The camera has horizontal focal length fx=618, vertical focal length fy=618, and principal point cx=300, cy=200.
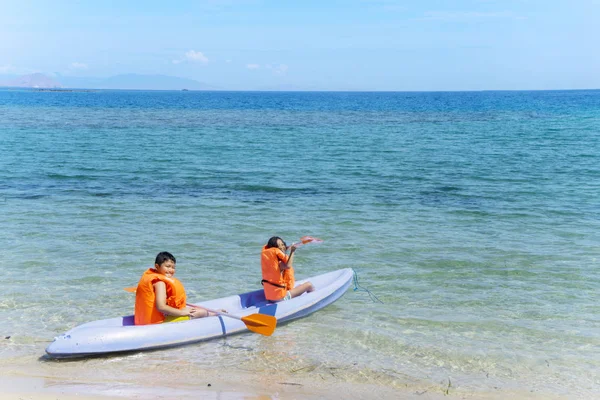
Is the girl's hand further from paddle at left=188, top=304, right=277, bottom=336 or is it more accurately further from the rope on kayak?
the rope on kayak

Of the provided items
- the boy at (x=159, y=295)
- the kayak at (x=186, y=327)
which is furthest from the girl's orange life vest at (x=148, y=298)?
the kayak at (x=186, y=327)

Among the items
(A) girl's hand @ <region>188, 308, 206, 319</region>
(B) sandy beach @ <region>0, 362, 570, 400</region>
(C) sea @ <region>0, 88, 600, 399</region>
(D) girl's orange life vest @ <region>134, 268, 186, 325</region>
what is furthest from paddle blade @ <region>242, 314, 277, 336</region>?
(B) sandy beach @ <region>0, 362, 570, 400</region>

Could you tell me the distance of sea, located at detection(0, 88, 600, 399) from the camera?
657 cm

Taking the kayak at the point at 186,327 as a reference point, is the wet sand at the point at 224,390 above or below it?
below

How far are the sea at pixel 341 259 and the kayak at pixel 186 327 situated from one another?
0.44 ft

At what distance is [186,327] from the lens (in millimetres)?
7160

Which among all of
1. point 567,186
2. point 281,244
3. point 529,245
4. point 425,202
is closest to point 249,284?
point 281,244

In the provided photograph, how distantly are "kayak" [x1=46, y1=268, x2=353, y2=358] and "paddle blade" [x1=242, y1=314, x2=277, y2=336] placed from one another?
170mm

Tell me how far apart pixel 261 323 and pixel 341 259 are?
3607 millimetres

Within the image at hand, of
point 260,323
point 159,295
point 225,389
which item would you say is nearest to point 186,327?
point 159,295

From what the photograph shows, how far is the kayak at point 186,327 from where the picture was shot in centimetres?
662

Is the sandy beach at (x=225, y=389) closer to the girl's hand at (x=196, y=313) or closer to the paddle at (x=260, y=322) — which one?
the paddle at (x=260, y=322)

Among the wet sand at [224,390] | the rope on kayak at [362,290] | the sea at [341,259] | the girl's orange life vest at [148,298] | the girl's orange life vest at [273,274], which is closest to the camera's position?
the wet sand at [224,390]

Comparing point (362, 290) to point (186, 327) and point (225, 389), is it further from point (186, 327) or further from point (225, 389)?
point (225, 389)
